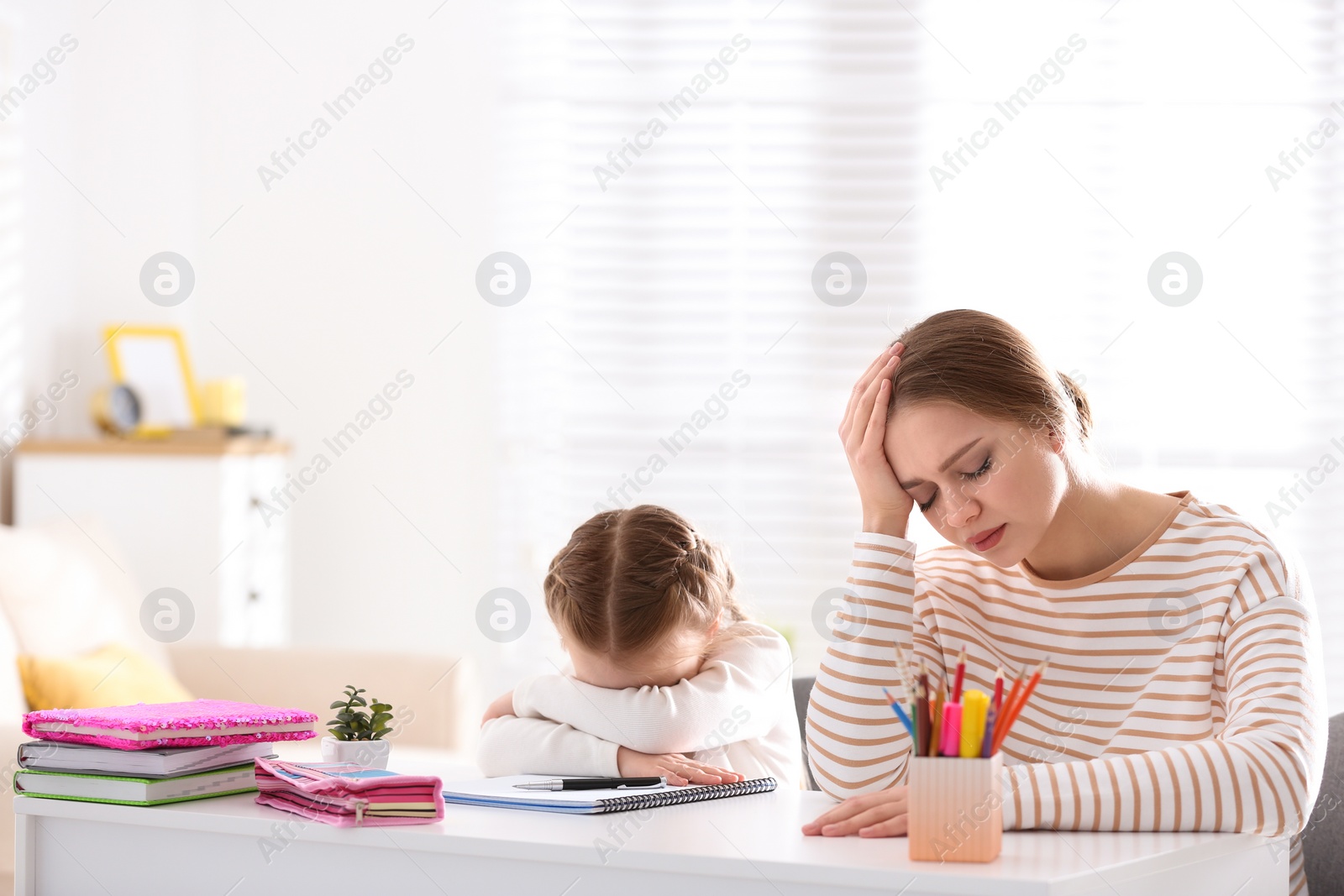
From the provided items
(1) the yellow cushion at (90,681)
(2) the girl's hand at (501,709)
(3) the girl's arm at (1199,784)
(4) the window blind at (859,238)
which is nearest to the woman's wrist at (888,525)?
(3) the girl's arm at (1199,784)

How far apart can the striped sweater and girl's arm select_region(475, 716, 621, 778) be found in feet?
0.76

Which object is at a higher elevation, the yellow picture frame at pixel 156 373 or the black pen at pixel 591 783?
the yellow picture frame at pixel 156 373

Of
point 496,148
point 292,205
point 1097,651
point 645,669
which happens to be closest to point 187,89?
point 292,205

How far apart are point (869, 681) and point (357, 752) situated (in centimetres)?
53

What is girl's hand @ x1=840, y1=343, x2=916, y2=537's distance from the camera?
1.36 m

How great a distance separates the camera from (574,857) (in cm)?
103

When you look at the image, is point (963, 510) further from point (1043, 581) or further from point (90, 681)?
point (90, 681)

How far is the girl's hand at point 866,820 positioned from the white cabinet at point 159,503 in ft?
7.58

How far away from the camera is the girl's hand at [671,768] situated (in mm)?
1316

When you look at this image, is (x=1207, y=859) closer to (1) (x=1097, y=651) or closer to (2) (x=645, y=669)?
(1) (x=1097, y=651)

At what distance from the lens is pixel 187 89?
3760 mm

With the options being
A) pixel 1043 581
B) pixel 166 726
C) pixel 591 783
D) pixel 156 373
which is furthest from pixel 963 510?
pixel 156 373

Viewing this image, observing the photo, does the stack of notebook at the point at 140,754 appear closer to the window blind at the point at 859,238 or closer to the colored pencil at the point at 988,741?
the colored pencil at the point at 988,741

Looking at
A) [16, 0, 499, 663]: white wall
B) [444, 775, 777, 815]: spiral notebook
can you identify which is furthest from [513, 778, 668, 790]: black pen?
[16, 0, 499, 663]: white wall
